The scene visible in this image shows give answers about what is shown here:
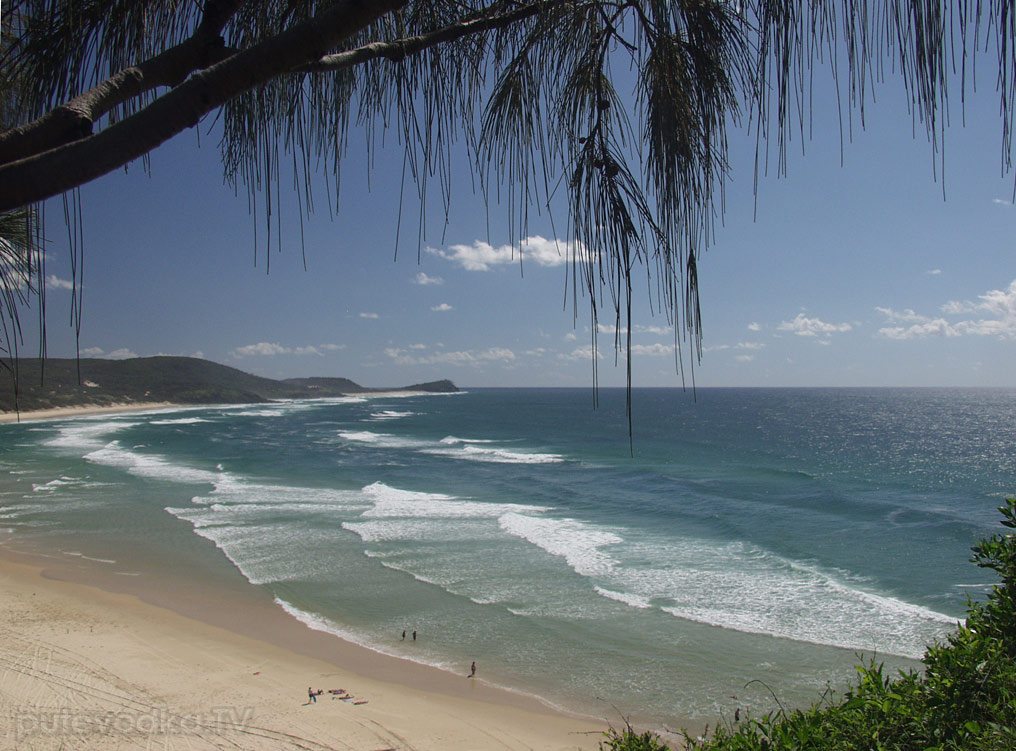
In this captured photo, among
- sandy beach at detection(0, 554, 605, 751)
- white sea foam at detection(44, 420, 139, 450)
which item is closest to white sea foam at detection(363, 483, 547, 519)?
sandy beach at detection(0, 554, 605, 751)

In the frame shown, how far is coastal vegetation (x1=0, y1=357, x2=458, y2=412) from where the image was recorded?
71750 millimetres

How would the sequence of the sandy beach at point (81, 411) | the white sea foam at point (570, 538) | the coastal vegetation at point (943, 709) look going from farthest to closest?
1. the sandy beach at point (81, 411)
2. the white sea foam at point (570, 538)
3. the coastal vegetation at point (943, 709)

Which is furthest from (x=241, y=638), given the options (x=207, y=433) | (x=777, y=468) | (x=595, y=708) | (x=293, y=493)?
(x=207, y=433)

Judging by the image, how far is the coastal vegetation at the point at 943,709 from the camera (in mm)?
2236

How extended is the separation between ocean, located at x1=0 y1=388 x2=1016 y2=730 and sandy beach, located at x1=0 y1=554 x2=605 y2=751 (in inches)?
28.6

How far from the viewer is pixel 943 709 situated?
2389 millimetres

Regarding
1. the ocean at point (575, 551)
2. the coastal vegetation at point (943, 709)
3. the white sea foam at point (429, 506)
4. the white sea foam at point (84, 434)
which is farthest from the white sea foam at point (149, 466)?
the coastal vegetation at point (943, 709)

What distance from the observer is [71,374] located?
85375 millimetres

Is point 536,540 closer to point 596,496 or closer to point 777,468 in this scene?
point 596,496

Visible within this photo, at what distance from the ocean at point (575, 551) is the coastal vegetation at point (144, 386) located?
47.3 meters

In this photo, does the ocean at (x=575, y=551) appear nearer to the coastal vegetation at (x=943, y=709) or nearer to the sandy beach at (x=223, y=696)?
the sandy beach at (x=223, y=696)

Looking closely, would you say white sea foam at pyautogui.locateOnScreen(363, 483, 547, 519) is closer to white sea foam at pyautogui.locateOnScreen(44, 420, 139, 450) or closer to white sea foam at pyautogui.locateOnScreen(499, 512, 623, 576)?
white sea foam at pyautogui.locateOnScreen(499, 512, 623, 576)

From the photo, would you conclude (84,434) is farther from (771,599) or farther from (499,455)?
(771,599)

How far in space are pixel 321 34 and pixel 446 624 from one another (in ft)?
34.4
